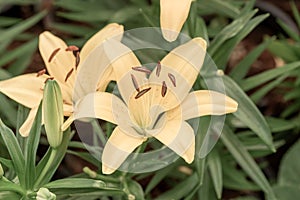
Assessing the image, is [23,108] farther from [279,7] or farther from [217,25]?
[279,7]

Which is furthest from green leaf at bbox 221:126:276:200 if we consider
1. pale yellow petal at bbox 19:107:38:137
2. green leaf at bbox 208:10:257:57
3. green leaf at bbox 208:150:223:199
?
pale yellow petal at bbox 19:107:38:137

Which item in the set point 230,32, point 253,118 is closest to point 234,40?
point 230,32

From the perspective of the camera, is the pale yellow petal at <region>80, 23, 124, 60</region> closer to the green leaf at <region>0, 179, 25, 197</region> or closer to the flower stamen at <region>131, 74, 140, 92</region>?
the flower stamen at <region>131, 74, 140, 92</region>

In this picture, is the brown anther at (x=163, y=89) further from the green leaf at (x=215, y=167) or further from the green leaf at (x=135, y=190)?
the green leaf at (x=215, y=167)

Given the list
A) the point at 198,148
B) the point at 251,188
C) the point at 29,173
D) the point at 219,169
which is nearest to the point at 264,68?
the point at 251,188

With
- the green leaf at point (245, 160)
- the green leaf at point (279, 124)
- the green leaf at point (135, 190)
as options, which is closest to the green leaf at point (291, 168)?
the green leaf at point (279, 124)
